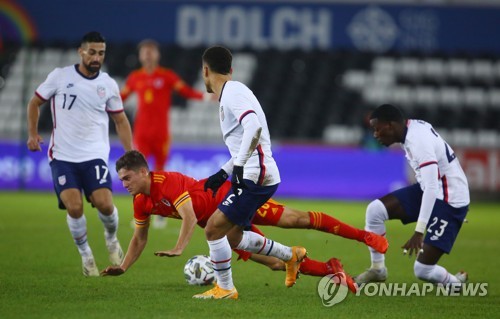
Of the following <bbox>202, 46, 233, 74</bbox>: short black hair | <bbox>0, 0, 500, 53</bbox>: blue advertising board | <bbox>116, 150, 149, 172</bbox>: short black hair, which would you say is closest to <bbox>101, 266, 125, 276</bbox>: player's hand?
<bbox>116, 150, 149, 172</bbox>: short black hair

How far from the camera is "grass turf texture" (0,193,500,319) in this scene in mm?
6809

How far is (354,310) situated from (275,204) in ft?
4.73

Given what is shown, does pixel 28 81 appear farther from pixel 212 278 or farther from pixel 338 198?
pixel 212 278

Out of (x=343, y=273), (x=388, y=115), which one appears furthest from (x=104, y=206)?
(x=388, y=115)

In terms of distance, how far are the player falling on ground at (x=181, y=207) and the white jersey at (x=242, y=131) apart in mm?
547

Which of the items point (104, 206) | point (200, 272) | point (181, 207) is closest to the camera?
point (181, 207)

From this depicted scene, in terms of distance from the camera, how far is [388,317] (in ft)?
22.0

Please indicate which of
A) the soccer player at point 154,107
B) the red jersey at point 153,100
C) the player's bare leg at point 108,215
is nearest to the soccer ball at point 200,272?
the player's bare leg at point 108,215

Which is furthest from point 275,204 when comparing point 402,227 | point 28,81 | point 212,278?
point 28,81

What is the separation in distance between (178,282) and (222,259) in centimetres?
129

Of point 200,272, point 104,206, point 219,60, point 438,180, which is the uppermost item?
point 219,60

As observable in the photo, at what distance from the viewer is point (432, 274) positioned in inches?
320

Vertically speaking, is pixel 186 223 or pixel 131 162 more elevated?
pixel 131 162

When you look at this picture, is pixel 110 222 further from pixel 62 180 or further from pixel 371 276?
pixel 371 276
